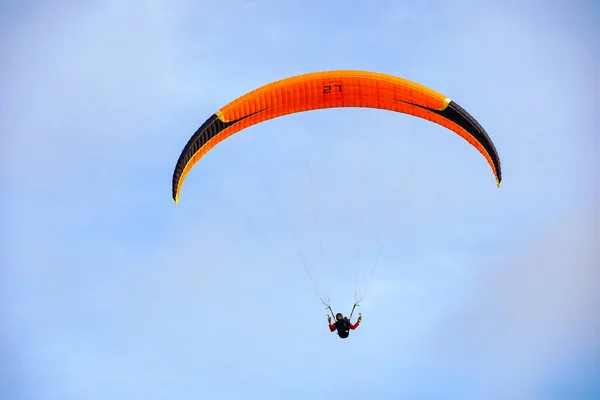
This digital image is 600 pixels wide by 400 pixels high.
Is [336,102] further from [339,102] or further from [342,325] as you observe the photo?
[342,325]

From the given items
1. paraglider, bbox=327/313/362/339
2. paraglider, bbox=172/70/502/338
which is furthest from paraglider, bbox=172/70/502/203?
paraglider, bbox=327/313/362/339

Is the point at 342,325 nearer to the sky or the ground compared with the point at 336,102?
nearer to the ground

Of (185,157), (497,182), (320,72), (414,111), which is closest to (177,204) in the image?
(185,157)

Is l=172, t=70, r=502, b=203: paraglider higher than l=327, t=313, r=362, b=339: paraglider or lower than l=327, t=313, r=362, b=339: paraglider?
higher

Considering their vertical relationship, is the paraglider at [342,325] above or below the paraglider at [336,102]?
below

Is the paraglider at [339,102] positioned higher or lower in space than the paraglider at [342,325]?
higher

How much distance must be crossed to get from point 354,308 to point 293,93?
346 inches

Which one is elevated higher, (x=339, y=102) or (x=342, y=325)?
(x=339, y=102)

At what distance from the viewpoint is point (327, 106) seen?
37.7 m

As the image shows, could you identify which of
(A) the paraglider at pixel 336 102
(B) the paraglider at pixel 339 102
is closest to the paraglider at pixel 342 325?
(B) the paraglider at pixel 339 102

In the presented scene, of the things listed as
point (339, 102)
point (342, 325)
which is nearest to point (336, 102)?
point (339, 102)

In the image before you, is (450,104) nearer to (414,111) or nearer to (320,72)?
(414,111)

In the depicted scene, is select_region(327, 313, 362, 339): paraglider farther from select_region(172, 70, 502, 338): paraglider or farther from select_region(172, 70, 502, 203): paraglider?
select_region(172, 70, 502, 203): paraglider

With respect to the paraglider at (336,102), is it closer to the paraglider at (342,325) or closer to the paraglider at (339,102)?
the paraglider at (339,102)
